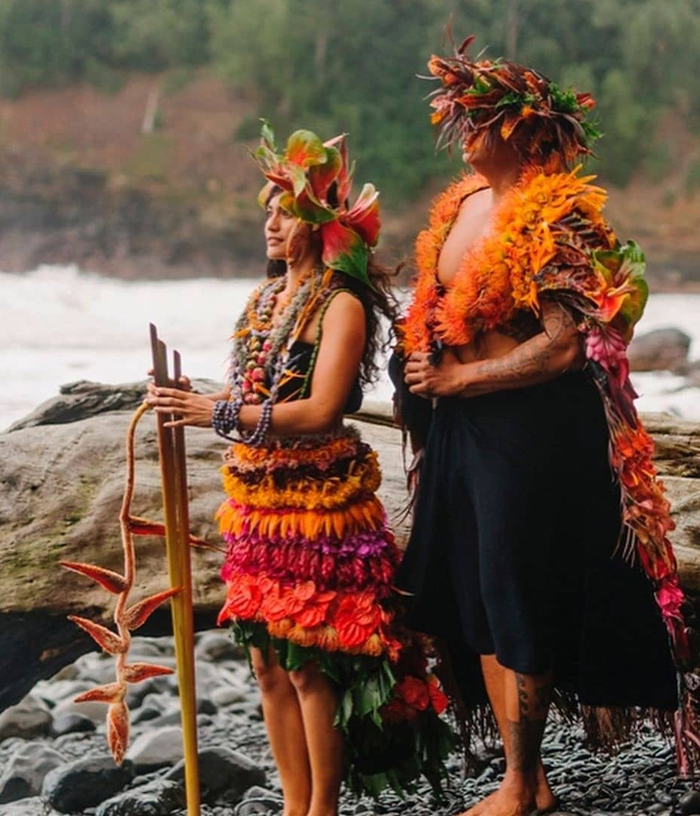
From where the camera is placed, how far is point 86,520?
366 centimetres

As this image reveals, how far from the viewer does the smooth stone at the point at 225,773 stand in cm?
373

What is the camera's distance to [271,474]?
8.88ft

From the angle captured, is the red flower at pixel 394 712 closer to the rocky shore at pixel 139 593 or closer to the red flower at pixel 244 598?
the red flower at pixel 244 598

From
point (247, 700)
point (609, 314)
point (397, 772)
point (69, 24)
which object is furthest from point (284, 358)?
point (69, 24)

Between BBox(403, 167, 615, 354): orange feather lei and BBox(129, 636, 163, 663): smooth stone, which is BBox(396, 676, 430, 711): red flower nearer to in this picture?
BBox(403, 167, 615, 354): orange feather lei

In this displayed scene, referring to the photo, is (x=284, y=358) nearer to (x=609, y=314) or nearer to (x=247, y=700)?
(x=609, y=314)

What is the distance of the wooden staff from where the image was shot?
2.71 metres

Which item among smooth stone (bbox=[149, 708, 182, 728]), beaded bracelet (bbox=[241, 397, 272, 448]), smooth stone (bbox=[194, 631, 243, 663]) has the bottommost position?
smooth stone (bbox=[149, 708, 182, 728])

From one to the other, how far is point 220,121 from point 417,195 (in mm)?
2619

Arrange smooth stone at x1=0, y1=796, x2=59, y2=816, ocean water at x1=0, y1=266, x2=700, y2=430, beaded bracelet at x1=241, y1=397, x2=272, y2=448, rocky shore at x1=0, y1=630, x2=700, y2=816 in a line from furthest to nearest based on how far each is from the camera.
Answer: ocean water at x1=0, y1=266, x2=700, y2=430 < smooth stone at x1=0, y1=796, x2=59, y2=816 < rocky shore at x1=0, y1=630, x2=700, y2=816 < beaded bracelet at x1=241, y1=397, x2=272, y2=448

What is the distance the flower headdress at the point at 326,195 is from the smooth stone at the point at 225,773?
183 cm

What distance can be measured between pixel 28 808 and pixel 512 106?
101 inches

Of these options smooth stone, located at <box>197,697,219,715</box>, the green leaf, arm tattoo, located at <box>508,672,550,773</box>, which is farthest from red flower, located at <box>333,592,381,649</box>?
smooth stone, located at <box>197,697,219,715</box>

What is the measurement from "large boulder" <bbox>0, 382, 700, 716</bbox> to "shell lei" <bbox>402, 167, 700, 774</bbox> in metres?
0.71
